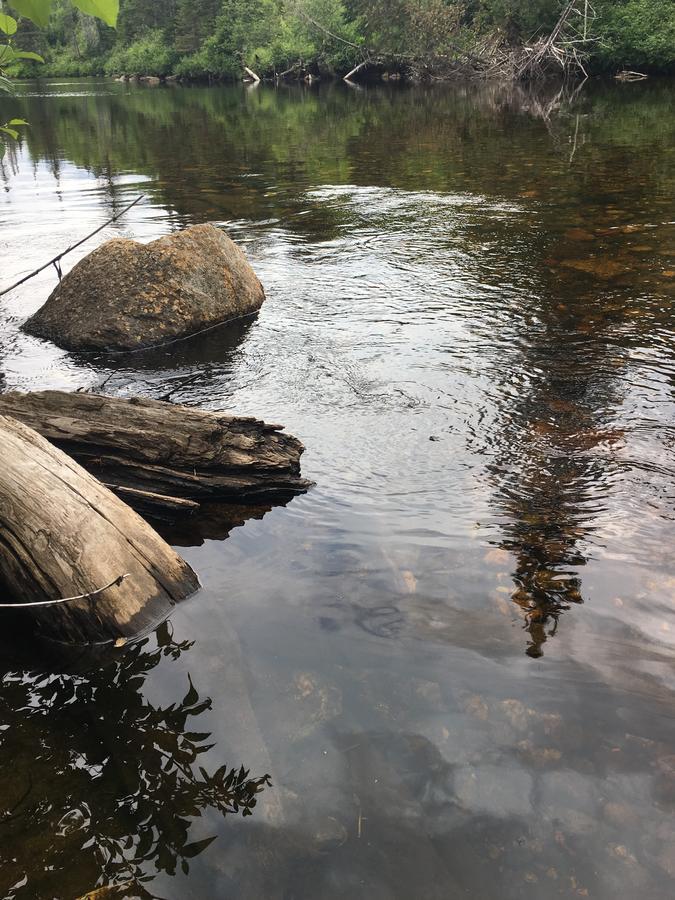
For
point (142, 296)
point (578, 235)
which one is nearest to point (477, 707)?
point (142, 296)

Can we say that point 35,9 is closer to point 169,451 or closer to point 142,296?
point 169,451

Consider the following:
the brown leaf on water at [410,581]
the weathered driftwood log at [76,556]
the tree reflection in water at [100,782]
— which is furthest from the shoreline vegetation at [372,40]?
the tree reflection in water at [100,782]

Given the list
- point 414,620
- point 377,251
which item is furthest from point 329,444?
point 377,251

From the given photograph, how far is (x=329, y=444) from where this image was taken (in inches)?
211

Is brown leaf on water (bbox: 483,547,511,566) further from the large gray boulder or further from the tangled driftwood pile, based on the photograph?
the large gray boulder

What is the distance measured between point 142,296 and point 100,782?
18.8ft

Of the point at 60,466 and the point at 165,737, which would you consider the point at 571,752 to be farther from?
the point at 60,466

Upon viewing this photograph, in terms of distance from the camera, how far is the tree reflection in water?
237 centimetres

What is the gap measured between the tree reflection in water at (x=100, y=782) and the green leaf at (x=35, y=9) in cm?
238

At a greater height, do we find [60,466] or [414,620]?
[60,466]

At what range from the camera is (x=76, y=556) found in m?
3.44

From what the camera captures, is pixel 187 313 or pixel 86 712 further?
pixel 187 313

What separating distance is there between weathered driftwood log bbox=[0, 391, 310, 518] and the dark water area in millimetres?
249

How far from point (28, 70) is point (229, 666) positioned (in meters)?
98.9
